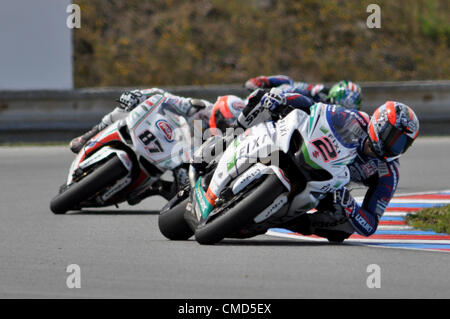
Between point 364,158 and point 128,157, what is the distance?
271cm

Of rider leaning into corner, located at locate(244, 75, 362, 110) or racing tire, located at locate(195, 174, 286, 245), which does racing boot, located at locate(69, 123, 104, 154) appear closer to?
rider leaning into corner, located at locate(244, 75, 362, 110)

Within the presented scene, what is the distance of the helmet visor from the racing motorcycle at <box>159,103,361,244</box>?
0.72ft

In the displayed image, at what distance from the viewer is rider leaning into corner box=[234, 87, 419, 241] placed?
7.83 meters

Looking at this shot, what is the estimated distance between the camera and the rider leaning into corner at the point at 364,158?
783 cm

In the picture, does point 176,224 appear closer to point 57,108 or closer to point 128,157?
point 128,157

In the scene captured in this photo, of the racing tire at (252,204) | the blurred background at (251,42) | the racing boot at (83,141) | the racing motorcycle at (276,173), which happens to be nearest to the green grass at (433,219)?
the racing motorcycle at (276,173)

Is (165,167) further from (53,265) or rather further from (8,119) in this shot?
(8,119)

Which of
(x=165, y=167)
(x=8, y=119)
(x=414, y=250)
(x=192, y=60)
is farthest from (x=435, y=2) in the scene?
(x=414, y=250)

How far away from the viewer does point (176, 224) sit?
823cm

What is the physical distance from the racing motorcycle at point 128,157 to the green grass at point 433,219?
2.20 meters

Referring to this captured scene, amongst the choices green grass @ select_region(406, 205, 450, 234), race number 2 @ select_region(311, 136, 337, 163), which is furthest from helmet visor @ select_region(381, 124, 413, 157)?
green grass @ select_region(406, 205, 450, 234)

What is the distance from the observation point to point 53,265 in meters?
7.03

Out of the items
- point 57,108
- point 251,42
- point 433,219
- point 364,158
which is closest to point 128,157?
point 364,158

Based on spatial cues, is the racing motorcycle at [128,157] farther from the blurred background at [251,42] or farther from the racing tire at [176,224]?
the blurred background at [251,42]
